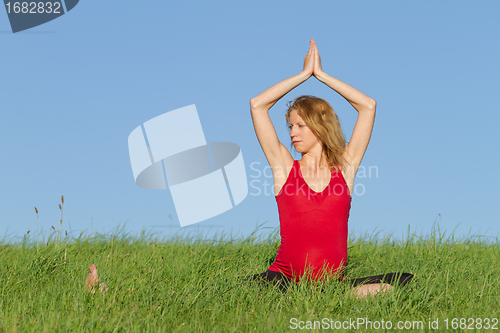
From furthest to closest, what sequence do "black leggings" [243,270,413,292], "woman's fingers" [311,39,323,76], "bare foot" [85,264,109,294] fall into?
"woman's fingers" [311,39,323,76], "black leggings" [243,270,413,292], "bare foot" [85,264,109,294]

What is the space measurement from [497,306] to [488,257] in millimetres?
2484

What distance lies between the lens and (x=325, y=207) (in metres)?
4.10

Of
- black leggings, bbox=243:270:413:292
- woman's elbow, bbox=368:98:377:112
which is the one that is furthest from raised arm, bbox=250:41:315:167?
black leggings, bbox=243:270:413:292

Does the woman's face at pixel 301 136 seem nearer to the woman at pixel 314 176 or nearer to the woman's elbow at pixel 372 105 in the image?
the woman at pixel 314 176

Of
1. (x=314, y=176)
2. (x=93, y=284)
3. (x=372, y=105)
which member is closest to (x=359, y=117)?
(x=372, y=105)

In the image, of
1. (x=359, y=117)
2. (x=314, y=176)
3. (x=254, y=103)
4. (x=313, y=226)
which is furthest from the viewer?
(x=359, y=117)

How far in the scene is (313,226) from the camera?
409cm

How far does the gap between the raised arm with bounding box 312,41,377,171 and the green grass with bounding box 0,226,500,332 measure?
1288mm

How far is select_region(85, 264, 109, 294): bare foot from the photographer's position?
13.2ft

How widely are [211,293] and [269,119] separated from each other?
1.78m

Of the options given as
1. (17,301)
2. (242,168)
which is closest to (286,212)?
(17,301)

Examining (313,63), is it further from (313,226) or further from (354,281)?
(354,281)

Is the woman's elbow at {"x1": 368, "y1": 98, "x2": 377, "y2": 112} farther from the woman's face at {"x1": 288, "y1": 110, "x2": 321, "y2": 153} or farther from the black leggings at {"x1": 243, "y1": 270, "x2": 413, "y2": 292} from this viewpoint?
the black leggings at {"x1": 243, "y1": 270, "x2": 413, "y2": 292}

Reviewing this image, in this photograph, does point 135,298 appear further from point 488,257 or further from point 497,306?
point 488,257
